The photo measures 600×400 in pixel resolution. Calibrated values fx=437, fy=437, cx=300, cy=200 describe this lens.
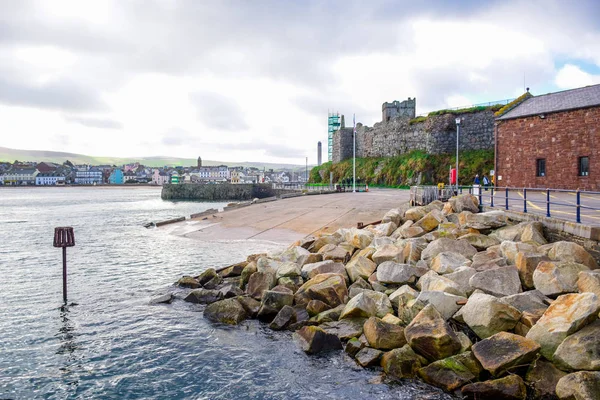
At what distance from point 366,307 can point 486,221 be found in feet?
19.3

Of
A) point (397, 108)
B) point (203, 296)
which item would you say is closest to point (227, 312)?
point (203, 296)

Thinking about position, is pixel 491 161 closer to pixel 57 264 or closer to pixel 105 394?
pixel 57 264

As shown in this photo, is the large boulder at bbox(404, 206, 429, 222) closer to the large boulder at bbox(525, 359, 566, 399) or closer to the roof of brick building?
the large boulder at bbox(525, 359, 566, 399)

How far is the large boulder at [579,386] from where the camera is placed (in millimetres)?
5309

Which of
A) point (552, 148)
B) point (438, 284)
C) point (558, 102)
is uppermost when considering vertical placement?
point (558, 102)

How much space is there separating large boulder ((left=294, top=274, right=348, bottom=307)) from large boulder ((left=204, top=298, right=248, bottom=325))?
1.26m

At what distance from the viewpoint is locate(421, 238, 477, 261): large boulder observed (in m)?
10.5

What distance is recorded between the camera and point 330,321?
28.3ft

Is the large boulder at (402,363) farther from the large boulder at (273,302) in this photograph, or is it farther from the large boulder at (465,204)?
the large boulder at (465,204)

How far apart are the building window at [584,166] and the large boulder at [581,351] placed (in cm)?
2395

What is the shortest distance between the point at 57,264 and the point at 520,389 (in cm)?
1587

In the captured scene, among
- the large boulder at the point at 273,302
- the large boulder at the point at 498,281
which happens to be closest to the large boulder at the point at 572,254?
the large boulder at the point at 498,281

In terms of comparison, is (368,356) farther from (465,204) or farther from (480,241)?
(465,204)

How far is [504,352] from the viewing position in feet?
20.7
